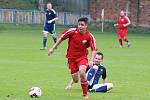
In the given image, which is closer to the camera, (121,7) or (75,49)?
(75,49)

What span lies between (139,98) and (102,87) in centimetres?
131

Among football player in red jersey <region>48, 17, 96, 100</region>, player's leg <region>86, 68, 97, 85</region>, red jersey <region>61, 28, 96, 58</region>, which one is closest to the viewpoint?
football player in red jersey <region>48, 17, 96, 100</region>

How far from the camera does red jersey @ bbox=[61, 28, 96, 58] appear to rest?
13.6 m

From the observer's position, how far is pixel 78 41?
1369 centimetres

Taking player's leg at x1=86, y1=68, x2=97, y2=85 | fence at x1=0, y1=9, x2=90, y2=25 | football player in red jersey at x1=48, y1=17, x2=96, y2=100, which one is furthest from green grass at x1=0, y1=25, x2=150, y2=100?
A: fence at x1=0, y1=9, x2=90, y2=25

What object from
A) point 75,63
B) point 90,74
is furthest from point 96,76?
point 75,63

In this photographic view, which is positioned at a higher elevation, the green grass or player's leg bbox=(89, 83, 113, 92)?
player's leg bbox=(89, 83, 113, 92)

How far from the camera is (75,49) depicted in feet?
45.4

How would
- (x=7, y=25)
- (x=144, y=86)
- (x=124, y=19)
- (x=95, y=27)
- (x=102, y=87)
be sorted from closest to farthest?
(x=102, y=87) → (x=144, y=86) → (x=124, y=19) → (x=7, y=25) → (x=95, y=27)

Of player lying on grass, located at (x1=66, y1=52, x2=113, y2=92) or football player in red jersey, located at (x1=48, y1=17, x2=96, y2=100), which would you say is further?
player lying on grass, located at (x1=66, y1=52, x2=113, y2=92)

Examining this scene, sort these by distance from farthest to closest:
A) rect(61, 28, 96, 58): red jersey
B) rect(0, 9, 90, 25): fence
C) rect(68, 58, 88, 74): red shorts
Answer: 1. rect(0, 9, 90, 25): fence
2. rect(68, 58, 88, 74): red shorts
3. rect(61, 28, 96, 58): red jersey

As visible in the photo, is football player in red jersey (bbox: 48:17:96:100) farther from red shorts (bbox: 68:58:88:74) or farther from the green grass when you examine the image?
the green grass

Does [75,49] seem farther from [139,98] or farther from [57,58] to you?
[57,58]

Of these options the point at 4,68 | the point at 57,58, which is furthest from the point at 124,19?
the point at 4,68
